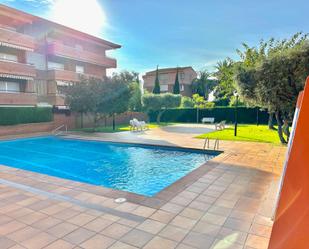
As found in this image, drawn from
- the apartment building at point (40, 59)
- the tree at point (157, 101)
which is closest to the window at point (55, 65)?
the apartment building at point (40, 59)

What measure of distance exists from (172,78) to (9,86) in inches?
1311

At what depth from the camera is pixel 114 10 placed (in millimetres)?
10320

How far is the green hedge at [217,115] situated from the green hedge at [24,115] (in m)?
15.8

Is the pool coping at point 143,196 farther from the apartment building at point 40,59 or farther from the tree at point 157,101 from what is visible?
the tree at point 157,101

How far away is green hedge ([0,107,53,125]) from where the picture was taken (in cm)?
1640

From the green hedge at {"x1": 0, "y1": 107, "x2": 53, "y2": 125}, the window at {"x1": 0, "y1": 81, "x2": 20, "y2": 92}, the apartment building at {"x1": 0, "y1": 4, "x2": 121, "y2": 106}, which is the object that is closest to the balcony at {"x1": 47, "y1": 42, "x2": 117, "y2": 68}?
the apartment building at {"x1": 0, "y1": 4, "x2": 121, "y2": 106}

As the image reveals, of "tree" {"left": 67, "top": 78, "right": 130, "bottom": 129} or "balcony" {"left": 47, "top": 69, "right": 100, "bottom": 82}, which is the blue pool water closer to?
"tree" {"left": 67, "top": 78, "right": 130, "bottom": 129}

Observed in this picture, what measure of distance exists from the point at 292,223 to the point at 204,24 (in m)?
12.8

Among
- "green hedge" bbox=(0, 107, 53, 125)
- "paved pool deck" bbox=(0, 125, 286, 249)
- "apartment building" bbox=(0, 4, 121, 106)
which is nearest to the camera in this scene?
"paved pool deck" bbox=(0, 125, 286, 249)

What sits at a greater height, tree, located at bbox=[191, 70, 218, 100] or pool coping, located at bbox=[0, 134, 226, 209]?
tree, located at bbox=[191, 70, 218, 100]

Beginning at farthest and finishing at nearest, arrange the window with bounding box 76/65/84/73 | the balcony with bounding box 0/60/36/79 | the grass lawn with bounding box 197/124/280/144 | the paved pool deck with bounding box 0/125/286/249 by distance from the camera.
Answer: the window with bounding box 76/65/84/73 < the balcony with bounding box 0/60/36/79 < the grass lawn with bounding box 197/124/280/144 < the paved pool deck with bounding box 0/125/286/249

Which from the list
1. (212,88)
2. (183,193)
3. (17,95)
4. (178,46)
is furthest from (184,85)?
(183,193)

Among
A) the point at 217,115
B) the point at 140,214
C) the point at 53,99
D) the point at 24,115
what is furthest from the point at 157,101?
the point at 140,214

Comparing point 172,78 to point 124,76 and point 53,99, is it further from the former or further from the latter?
point 124,76
